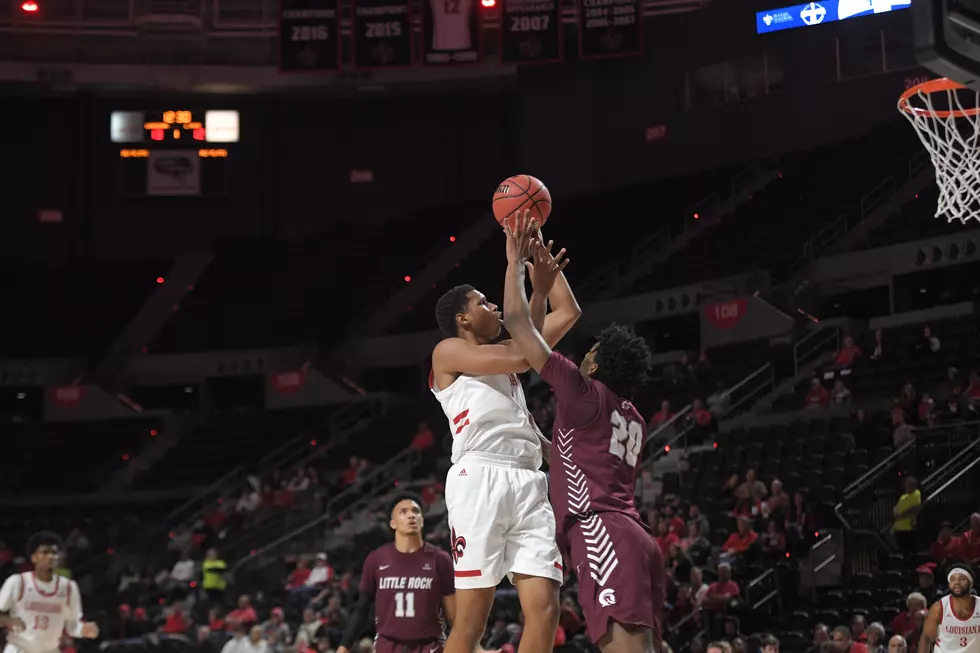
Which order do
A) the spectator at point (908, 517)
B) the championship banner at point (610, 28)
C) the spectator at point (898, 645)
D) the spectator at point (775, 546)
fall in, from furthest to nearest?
the championship banner at point (610, 28) < the spectator at point (775, 546) < the spectator at point (908, 517) < the spectator at point (898, 645)

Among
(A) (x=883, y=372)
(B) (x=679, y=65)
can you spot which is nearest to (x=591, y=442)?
(A) (x=883, y=372)

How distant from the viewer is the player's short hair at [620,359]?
6.02 meters

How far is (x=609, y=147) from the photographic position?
28219 millimetres

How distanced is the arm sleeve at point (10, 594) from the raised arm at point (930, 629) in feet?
21.4

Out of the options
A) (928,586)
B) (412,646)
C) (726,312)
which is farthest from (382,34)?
(412,646)

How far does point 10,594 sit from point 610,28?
15092mm

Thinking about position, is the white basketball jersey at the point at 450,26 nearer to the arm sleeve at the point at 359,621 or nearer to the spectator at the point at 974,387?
the spectator at the point at 974,387

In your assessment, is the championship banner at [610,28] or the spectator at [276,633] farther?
the championship banner at [610,28]

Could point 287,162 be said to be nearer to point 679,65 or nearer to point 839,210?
point 679,65

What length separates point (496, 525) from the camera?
6031 mm

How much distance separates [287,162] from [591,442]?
25333 mm

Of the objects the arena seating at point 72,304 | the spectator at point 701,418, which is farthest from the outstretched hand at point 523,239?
the arena seating at point 72,304

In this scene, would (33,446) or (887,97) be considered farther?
(33,446)

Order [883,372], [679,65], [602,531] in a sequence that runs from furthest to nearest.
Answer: [679,65] < [883,372] < [602,531]
